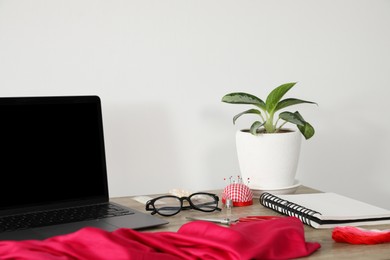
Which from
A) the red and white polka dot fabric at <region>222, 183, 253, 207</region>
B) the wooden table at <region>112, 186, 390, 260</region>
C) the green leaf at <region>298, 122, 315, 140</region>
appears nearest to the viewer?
the wooden table at <region>112, 186, 390, 260</region>

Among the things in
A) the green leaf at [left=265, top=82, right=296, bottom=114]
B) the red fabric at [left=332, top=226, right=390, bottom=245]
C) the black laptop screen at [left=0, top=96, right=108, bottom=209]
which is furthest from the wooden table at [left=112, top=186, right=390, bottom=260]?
the green leaf at [left=265, top=82, right=296, bottom=114]

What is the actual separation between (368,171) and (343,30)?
51cm

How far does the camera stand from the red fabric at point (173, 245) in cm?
97

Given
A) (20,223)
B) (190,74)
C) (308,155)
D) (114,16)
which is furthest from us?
(308,155)

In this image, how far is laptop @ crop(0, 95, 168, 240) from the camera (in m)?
1.34

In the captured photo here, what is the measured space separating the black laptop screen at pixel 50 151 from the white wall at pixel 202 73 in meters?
0.24

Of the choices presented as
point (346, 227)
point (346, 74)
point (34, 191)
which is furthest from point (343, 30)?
point (34, 191)

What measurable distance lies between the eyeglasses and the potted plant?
0.48 feet

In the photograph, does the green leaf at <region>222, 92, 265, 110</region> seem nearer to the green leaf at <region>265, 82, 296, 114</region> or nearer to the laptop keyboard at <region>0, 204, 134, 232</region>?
the green leaf at <region>265, 82, 296, 114</region>

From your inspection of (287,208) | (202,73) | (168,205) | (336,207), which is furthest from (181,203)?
(202,73)

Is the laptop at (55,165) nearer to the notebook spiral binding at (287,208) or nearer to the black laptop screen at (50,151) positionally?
the black laptop screen at (50,151)

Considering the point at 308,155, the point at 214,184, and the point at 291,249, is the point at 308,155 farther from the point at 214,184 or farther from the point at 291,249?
the point at 291,249

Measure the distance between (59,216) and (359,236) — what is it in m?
0.64

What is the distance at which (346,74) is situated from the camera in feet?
Result: 6.83
